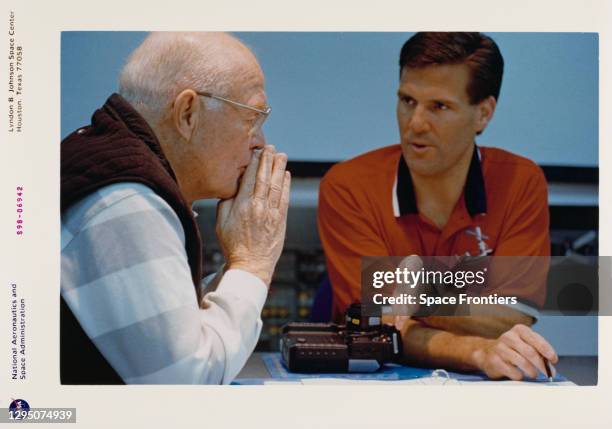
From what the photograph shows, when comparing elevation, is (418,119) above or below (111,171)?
above

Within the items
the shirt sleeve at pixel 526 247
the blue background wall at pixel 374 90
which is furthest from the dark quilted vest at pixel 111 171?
the shirt sleeve at pixel 526 247

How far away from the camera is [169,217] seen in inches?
90.1

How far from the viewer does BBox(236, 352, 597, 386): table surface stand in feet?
8.95

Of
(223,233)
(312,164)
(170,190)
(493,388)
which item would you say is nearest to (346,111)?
(312,164)

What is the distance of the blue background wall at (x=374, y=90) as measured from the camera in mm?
2807

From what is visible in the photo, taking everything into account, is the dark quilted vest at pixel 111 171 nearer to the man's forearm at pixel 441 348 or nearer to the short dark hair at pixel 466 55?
the man's forearm at pixel 441 348

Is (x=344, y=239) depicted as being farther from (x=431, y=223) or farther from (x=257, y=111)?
(x=257, y=111)

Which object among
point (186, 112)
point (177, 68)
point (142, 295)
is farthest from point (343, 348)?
→ point (177, 68)

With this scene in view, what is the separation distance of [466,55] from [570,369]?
3.57 ft

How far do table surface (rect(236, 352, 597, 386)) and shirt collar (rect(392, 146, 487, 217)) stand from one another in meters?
0.57

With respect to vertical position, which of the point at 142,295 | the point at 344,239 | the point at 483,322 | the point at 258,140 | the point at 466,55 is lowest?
the point at 483,322

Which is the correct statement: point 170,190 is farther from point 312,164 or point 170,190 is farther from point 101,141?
point 312,164

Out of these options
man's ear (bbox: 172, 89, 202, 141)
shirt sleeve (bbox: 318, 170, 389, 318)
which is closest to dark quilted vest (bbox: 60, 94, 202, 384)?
man's ear (bbox: 172, 89, 202, 141)

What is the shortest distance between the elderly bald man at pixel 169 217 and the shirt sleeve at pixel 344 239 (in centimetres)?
24
